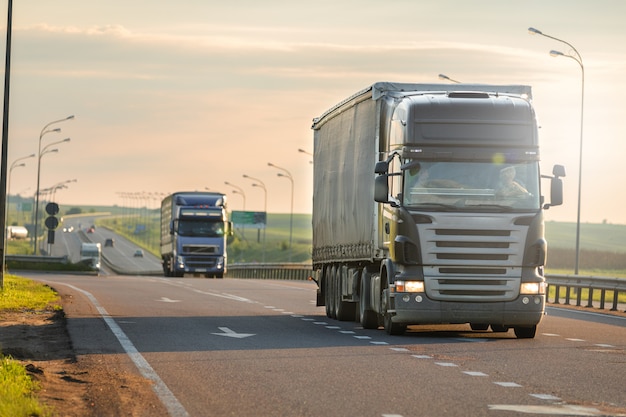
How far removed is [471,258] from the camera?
1961cm

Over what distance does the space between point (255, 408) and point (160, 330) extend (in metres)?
10.1

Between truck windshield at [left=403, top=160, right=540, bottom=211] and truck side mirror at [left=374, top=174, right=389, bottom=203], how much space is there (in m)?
0.29

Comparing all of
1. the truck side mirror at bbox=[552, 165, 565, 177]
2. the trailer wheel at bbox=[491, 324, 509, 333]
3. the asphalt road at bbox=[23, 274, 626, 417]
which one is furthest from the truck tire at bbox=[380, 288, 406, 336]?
the truck side mirror at bbox=[552, 165, 565, 177]

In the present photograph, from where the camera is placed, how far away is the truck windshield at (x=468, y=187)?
1966 centimetres

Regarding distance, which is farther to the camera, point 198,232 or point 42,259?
point 42,259

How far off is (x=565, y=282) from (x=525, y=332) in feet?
55.4

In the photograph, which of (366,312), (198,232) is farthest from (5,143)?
(198,232)

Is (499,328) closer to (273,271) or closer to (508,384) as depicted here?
(508,384)

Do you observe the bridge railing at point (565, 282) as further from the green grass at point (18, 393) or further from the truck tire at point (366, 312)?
the green grass at point (18, 393)

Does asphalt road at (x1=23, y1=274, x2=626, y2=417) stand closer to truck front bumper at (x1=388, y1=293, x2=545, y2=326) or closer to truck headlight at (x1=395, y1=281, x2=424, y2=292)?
truck front bumper at (x1=388, y1=293, x2=545, y2=326)

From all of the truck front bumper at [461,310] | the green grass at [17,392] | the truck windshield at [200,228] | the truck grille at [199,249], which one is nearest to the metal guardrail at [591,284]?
the truck front bumper at [461,310]

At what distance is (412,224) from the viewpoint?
1956 centimetres

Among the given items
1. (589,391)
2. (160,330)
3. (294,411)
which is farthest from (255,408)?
(160,330)

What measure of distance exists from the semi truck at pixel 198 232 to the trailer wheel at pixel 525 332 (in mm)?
42394
